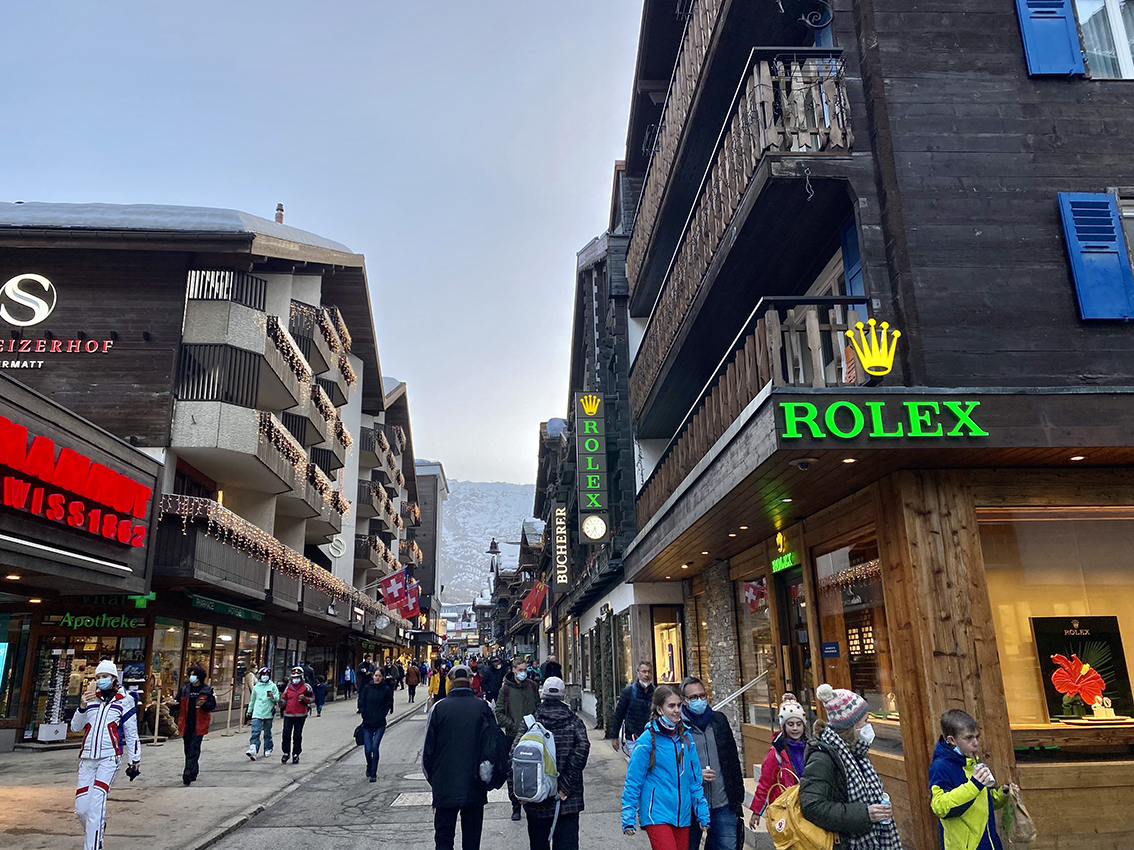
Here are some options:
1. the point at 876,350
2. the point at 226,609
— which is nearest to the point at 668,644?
the point at 876,350

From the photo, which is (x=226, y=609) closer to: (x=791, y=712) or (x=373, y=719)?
(x=373, y=719)

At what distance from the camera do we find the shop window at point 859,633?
9.44m

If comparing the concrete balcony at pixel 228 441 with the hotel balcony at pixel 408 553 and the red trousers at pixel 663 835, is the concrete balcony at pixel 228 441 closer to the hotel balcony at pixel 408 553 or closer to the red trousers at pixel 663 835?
the red trousers at pixel 663 835

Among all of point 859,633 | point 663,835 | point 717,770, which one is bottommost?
point 663,835

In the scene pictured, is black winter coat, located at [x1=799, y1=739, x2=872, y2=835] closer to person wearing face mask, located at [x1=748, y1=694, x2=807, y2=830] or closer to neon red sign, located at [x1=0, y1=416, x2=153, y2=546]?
person wearing face mask, located at [x1=748, y1=694, x2=807, y2=830]

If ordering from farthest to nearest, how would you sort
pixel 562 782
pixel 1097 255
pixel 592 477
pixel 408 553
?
1. pixel 408 553
2. pixel 592 477
3. pixel 1097 255
4. pixel 562 782

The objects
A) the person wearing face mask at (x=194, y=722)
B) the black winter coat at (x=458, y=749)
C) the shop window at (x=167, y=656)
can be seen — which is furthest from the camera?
the shop window at (x=167, y=656)

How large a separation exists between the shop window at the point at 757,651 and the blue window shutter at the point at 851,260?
5.29m

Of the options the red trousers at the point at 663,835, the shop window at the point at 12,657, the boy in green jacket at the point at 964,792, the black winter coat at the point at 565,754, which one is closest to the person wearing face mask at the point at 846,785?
the boy in green jacket at the point at 964,792

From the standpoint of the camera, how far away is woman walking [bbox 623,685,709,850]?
18.9 ft

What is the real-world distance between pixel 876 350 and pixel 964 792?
454cm

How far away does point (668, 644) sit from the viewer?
2050 centimetres

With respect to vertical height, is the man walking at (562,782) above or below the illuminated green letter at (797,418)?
below

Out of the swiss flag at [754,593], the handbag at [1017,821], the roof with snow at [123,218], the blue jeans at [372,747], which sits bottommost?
the blue jeans at [372,747]
